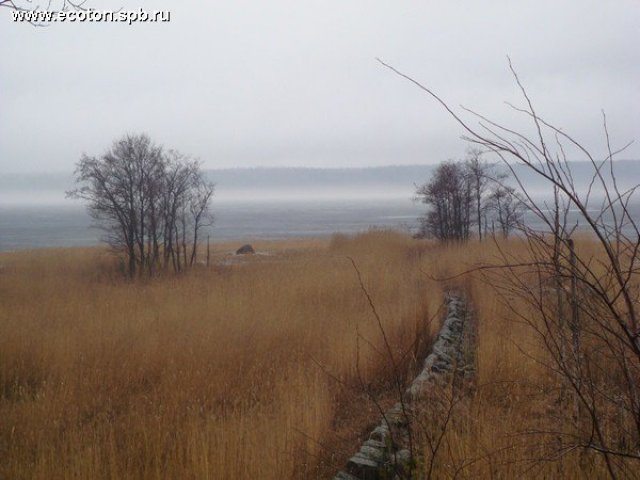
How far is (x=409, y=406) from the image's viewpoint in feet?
14.4

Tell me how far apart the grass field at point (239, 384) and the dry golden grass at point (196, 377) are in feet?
0.07

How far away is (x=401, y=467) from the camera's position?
360cm

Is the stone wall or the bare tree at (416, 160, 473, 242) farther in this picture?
the bare tree at (416, 160, 473, 242)

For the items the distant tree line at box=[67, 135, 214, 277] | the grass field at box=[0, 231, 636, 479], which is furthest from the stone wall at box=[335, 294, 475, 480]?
the distant tree line at box=[67, 135, 214, 277]

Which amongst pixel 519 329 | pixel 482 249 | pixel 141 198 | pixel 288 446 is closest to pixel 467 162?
pixel 482 249

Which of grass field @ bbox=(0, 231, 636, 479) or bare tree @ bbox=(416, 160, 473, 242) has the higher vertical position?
bare tree @ bbox=(416, 160, 473, 242)

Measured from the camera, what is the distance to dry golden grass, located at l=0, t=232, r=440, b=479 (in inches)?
153

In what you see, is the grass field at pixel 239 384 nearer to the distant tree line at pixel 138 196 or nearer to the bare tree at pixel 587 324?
the bare tree at pixel 587 324

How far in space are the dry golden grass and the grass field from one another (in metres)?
0.02

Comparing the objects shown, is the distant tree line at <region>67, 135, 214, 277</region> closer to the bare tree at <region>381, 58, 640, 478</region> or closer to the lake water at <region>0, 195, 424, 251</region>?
the lake water at <region>0, 195, 424, 251</region>

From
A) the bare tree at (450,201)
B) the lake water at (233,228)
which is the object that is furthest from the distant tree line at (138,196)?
the bare tree at (450,201)

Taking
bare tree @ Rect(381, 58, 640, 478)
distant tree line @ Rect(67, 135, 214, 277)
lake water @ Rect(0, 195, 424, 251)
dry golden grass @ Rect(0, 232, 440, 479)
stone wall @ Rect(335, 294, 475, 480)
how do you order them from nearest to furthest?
1. bare tree @ Rect(381, 58, 640, 478)
2. stone wall @ Rect(335, 294, 475, 480)
3. dry golden grass @ Rect(0, 232, 440, 479)
4. distant tree line @ Rect(67, 135, 214, 277)
5. lake water @ Rect(0, 195, 424, 251)

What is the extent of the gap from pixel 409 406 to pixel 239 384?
7.12ft

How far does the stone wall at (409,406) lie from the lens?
3582mm
